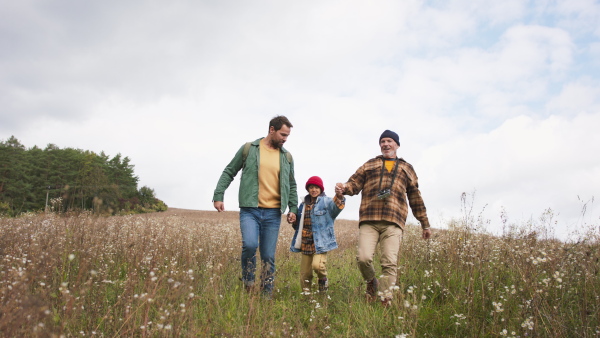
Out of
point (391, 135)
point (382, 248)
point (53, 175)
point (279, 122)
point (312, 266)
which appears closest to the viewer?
point (382, 248)

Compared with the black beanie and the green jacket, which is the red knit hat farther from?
the black beanie

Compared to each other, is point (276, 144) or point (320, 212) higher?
point (276, 144)

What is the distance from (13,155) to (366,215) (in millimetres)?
58106

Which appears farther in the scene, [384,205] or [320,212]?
[320,212]

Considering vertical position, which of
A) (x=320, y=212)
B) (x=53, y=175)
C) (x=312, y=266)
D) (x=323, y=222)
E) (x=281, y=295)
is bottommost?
(x=281, y=295)

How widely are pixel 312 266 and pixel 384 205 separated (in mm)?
1414

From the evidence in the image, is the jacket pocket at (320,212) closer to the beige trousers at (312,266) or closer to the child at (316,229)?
the child at (316,229)

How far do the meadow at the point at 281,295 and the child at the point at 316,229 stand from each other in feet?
1.37

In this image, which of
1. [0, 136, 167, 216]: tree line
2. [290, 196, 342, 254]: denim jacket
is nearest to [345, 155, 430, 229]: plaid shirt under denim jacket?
[290, 196, 342, 254]: denim jacket

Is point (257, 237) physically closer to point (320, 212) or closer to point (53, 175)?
point (320, 212)

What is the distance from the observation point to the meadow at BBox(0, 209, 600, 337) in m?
2.45

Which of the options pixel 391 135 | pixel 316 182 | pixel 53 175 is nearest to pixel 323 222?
pixel 316 182

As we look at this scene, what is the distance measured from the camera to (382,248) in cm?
498

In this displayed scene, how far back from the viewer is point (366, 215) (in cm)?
511
